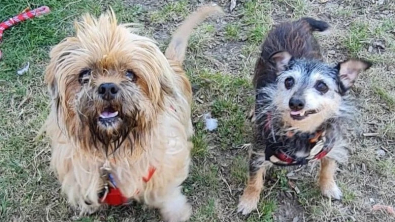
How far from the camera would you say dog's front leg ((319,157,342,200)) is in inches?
140

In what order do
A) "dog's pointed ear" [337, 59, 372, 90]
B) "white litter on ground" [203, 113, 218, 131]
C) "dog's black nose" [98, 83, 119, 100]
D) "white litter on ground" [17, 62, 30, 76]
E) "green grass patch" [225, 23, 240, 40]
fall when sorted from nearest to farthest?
"dog's black nose" [98, 83, 119, 100] < "dog's pointed ear" [337, 59, 372, 90] < "white litter on ground" [203, 113, 218, 131] < "white litter on ground" [17, 62, 30, 76] < "green grass patch" [225, 23, 240, 40]

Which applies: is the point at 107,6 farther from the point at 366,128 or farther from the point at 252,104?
the point at 366,128

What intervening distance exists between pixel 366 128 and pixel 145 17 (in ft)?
6.15

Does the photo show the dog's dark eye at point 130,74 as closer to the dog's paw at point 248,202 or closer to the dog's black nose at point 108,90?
the dog's black nose at point 108,90

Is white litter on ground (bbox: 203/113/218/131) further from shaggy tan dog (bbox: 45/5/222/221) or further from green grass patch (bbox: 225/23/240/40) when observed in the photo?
green grass patch (bbox: 225/23/240/40)

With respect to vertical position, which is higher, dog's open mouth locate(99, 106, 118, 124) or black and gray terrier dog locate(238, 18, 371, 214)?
dog's open mouth locate(99, 106, 118, 124)

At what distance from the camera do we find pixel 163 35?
466 centimetres

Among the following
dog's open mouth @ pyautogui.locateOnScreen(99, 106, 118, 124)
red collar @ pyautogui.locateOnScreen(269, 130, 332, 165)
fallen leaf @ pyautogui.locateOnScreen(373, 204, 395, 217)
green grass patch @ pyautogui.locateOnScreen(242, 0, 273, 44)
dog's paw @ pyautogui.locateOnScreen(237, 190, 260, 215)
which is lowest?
fallen leaf @ pyautogui.locateOnScreen(373, 204, 395, 217)

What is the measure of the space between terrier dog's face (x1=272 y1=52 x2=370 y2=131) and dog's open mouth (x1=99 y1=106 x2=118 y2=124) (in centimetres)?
88

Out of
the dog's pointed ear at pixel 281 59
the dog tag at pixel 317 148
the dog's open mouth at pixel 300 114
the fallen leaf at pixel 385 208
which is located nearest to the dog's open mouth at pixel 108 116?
the dog's open mouth at pixel 300 114

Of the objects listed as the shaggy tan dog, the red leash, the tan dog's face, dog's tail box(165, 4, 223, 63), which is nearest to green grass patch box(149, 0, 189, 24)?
the red leash

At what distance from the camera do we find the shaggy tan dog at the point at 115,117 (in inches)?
104

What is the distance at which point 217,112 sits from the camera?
163 inches

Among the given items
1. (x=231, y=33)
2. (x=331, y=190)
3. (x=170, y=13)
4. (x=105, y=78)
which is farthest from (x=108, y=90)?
(x=170, y=13)
